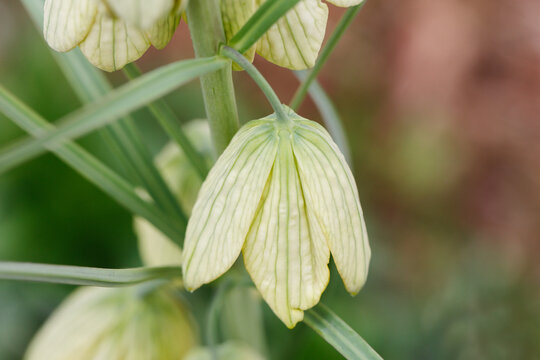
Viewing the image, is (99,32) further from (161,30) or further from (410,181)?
(410,181)

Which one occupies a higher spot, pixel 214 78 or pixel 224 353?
pixel 214 78

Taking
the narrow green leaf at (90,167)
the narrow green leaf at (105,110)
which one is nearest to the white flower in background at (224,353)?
the narrow green leaf at (90,167)

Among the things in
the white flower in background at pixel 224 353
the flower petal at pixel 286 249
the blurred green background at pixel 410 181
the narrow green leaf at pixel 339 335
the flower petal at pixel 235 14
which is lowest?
the blurred green background at pixel 410 181

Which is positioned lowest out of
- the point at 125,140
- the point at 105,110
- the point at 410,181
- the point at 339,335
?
the point at 410,181

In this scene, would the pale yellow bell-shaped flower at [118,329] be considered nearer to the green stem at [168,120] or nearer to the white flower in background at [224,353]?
the white flower in background at [224,353]

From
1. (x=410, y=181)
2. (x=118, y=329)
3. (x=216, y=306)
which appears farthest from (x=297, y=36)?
(x=410, y=181)

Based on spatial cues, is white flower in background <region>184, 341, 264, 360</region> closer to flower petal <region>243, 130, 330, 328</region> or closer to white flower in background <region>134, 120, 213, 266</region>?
white flower in background <region>134, 120, 213, 266</region>
